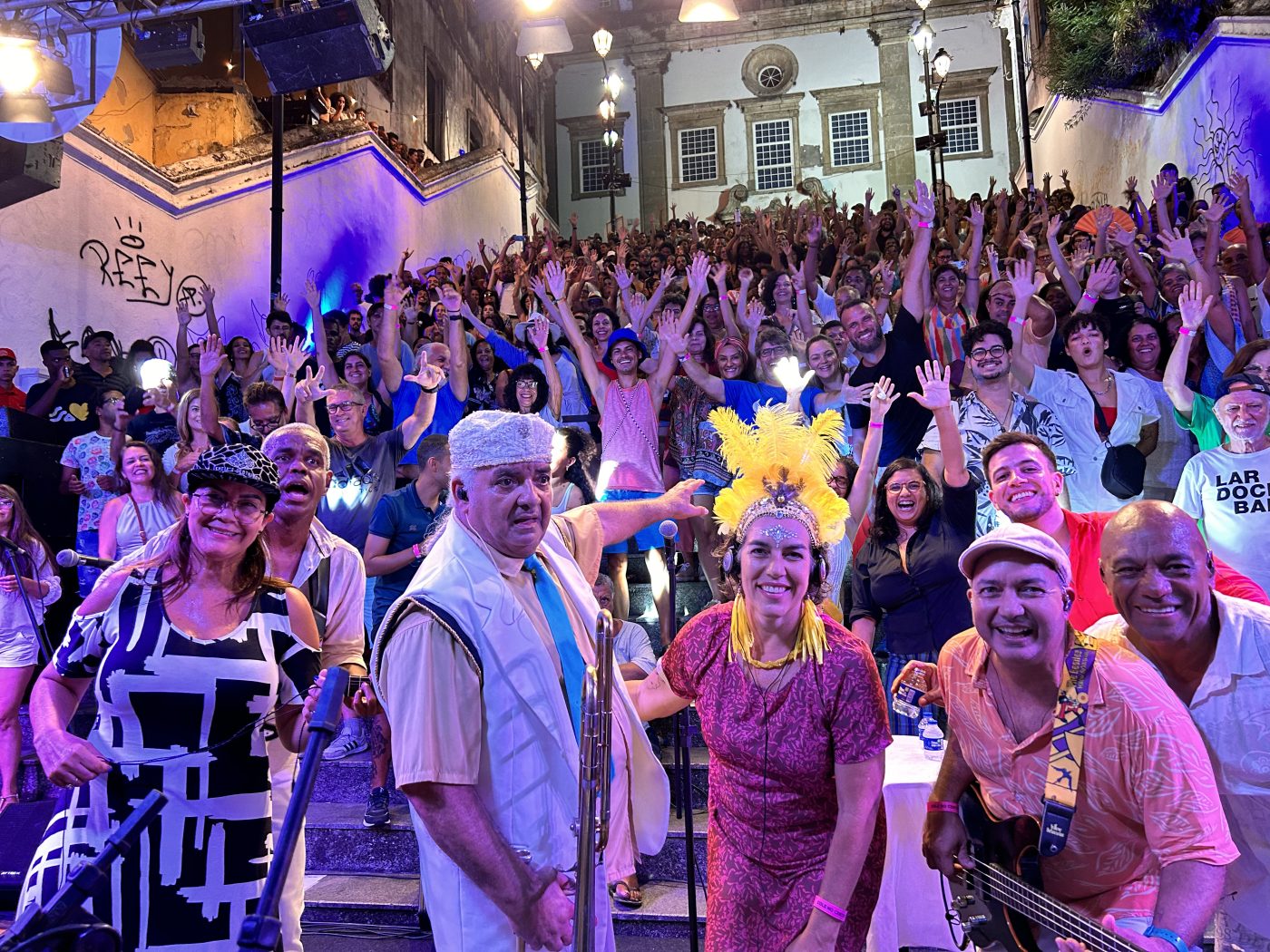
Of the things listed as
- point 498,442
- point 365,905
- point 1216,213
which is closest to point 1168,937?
point 498,442

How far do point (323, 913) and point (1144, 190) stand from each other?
53.4ft

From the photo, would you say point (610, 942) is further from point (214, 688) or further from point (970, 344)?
point (970, 344)

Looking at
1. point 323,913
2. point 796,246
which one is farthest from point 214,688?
point 796,246

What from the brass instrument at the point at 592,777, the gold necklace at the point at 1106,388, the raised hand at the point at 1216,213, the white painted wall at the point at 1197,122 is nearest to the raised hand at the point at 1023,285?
the gold necklace at the point at 1106,388

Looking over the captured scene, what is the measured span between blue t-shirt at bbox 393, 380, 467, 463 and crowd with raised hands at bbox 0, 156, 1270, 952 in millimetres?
22

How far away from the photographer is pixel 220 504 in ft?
8.18

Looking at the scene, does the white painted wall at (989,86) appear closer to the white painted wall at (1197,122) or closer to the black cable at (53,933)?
the white painted wall at (1197,122)

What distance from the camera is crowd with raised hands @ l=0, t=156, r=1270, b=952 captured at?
413 centimetres

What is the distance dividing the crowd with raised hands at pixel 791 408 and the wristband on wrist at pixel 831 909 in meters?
1.05

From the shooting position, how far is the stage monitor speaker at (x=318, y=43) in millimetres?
7777

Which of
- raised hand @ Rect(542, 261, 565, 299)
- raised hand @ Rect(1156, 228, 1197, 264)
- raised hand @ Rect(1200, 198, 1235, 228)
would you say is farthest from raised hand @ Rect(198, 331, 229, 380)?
raised hand @ Rect(1200, 198, 1235, 228)

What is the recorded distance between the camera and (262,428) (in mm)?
6301

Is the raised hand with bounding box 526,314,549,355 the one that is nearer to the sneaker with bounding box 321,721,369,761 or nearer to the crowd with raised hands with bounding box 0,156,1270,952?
the crowd with raised hands with bounding box 0,156,1270,952

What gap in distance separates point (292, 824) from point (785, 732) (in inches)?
58.5
